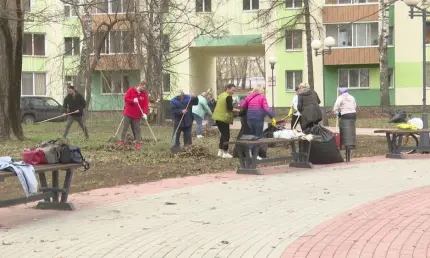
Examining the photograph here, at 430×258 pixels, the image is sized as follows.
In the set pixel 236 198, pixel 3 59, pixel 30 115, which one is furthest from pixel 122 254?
pixel 30 115

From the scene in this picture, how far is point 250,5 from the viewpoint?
46281 mm

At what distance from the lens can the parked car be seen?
132 ft

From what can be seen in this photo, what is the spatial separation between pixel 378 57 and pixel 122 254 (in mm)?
39965

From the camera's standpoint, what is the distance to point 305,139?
12.8 metres

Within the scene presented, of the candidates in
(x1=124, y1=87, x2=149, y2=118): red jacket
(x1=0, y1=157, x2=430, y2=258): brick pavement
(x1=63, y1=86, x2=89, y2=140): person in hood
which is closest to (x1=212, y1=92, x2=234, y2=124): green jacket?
(x1=124, y1=87, x2=149, y2=118): red jacket

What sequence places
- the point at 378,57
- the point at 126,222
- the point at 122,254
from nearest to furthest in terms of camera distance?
the point at 122,254
the point at 126,222
the point at 378,57

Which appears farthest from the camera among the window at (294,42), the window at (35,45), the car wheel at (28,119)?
the window at (35,45)

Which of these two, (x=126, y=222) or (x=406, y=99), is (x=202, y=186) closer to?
(x=126, y=222)

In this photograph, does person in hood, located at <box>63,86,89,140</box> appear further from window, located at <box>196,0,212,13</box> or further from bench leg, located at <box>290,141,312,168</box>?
window, located at <box>196,0,212,13</box>

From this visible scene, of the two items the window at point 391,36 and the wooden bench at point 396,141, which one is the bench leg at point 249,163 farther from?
the window at point 391,36

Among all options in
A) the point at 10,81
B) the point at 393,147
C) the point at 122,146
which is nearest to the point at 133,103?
the point at 122,146

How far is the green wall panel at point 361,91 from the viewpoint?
45.2 m

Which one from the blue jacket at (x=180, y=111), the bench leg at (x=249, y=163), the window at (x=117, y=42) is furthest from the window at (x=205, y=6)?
the bench leg at (x=249, y=163)

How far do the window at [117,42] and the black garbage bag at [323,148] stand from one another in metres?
7.66
